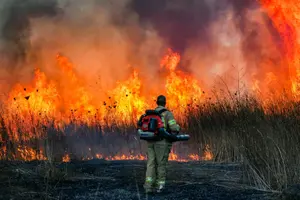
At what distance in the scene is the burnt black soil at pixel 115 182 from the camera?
296 inches

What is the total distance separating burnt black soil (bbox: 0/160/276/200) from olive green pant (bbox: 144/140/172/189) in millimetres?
265

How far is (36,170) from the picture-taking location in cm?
938

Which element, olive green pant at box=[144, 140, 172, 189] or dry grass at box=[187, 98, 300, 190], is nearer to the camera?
dry grass at box=[187, 98, 300, 190]

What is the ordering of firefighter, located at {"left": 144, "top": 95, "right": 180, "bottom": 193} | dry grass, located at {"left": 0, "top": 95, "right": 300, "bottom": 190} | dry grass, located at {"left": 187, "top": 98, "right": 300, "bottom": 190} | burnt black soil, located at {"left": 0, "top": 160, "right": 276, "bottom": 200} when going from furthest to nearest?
1. firefighter, located at {"left": 144, "top": 95, "right": 180, "bottom": 193}
2. burnt black soil, located at {"left": 0, "top": 160, "right": 276, "bottom": 200}
3. dry grass, located at {"left": 0, "top": 95, "right": 300, "bottom": 190}
4. dry grass, located at {"left": 187, "top": 98, "right": 300, "bottom": 190}

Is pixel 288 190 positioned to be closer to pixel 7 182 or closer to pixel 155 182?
pixel 155 182

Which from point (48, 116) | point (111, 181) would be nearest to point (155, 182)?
point (111, 181)

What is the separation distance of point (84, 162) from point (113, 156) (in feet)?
7.26

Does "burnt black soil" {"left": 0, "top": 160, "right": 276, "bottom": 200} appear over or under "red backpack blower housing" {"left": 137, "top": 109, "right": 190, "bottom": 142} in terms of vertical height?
under

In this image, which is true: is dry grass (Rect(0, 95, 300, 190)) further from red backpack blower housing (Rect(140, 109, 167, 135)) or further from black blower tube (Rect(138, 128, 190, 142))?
red backpack blower housing (Rect(140, 109, 167, 135))

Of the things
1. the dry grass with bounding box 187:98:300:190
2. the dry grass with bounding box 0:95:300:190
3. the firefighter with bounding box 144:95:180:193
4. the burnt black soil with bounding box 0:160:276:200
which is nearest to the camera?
the dry grass with bounding box 187:98:300:190

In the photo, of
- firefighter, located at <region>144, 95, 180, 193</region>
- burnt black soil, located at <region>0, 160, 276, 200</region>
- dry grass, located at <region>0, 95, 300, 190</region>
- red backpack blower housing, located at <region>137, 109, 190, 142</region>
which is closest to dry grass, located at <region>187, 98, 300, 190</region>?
dry grass, located at <region>0, 95, 300, 190</region>

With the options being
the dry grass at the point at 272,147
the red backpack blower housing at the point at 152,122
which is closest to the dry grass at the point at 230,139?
the dry grass at the point at 272,147

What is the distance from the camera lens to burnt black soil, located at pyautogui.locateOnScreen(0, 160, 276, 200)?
7.52m

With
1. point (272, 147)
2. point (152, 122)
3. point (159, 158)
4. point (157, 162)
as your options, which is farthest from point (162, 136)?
point (272, 147)
